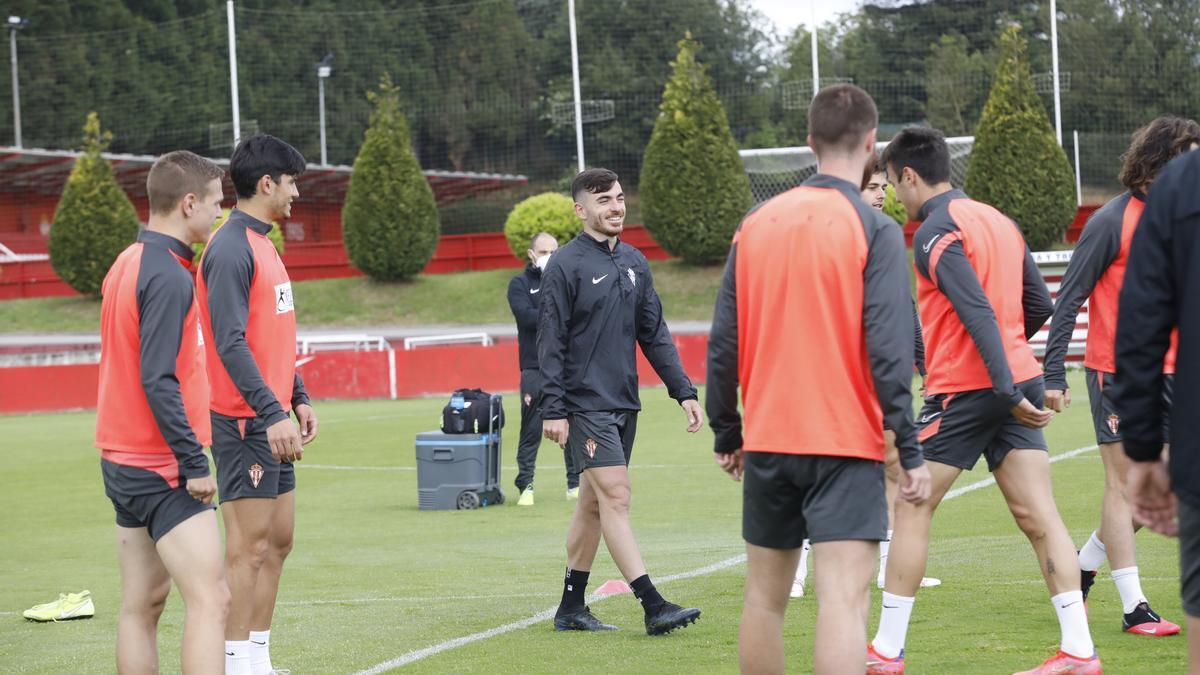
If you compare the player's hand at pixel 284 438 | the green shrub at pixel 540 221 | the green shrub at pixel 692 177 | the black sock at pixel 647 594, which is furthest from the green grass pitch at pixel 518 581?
the green shrub at pixel 692 177

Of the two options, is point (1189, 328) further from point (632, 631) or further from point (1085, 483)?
point (1085, 483)

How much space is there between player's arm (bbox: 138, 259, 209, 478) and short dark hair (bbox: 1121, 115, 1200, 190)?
390cm

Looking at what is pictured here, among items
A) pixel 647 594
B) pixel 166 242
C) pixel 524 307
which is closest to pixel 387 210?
pixel 524 307

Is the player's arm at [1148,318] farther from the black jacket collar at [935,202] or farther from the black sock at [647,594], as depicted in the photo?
Result: the black sock at [647,594]

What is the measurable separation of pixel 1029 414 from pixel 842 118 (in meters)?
1.82

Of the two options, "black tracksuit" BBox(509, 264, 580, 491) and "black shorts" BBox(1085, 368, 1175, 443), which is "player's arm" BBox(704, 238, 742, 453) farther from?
"black tracksuit" BBox(509, 264, 580, 491)

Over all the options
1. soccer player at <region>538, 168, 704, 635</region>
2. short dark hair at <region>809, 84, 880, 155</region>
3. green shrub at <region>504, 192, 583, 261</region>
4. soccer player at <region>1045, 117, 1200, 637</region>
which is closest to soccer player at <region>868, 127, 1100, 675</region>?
soccer player at <region>1045, 117, 1200, 637</region>

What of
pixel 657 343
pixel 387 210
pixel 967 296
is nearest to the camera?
pixel 967 296

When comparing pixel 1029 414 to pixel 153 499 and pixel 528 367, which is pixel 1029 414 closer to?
pixel 153 499

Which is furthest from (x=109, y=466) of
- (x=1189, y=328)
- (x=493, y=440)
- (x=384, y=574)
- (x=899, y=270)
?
(x=493, y=440)

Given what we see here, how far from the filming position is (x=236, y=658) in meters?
6.02

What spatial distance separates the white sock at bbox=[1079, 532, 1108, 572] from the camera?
692 cm

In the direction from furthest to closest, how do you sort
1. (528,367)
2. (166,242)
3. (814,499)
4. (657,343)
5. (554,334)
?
(528,367) < (657,343) < (554,334) < (166,242) < (814,499)

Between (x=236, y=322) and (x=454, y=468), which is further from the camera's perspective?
(x=454, y=468)
